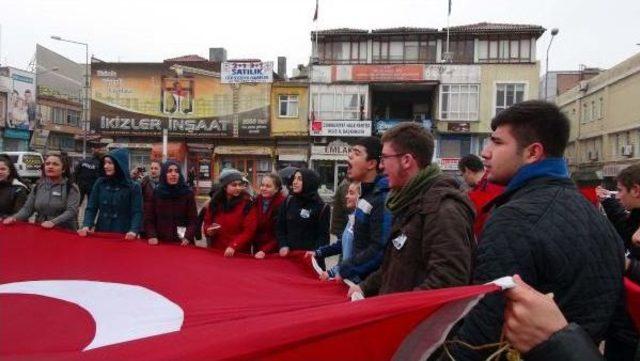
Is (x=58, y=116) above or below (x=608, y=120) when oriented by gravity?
above

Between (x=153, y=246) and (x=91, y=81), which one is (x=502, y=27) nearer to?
(x=91, y=81)

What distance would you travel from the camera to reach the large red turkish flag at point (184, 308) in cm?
183

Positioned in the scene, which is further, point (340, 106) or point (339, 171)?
point (340, 106)

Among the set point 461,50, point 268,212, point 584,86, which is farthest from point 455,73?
point 268,212

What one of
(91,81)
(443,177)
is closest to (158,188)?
(443,177)

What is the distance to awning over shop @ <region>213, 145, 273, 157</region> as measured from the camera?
126 ft

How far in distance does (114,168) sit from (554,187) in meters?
5.87

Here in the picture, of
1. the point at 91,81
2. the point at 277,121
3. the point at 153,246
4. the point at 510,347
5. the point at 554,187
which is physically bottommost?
the point at 153,246

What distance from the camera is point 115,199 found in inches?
264

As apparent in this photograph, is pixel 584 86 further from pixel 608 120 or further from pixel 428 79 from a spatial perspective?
pixel 428 79

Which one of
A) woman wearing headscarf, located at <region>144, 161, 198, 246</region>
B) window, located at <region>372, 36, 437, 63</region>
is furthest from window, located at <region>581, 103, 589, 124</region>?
woman wearing headscarf, located at <region>144, 161, 198, 246</region>

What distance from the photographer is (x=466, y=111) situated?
1469 inches

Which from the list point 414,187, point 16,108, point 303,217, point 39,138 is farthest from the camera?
point 39,138

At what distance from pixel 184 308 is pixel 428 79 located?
35661mm
